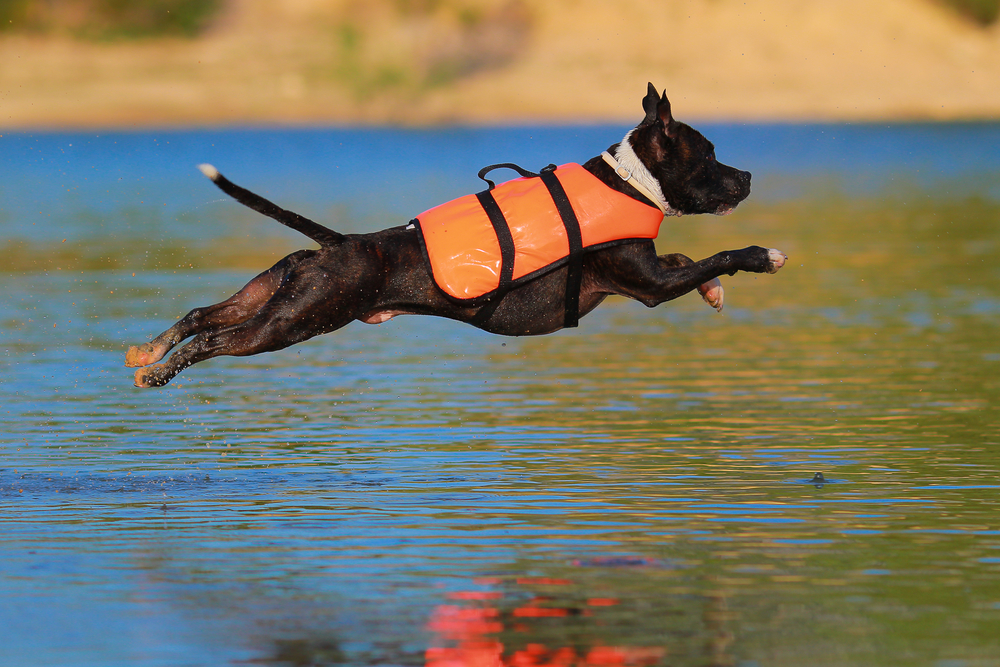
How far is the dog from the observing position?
8750 mm

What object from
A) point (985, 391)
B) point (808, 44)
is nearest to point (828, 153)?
Answer: point (808, 44)

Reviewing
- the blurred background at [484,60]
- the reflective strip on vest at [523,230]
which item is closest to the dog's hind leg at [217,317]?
the reflective strip on vest at [523,230]

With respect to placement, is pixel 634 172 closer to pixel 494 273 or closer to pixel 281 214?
pixel 494 273

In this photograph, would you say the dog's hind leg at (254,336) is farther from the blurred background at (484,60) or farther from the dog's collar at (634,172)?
the blurred background at (484,60)

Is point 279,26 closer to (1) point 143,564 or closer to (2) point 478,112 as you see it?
(2) point 478,112

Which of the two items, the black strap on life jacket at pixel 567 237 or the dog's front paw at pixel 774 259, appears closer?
the black strap on life jacket at pixel 567 237

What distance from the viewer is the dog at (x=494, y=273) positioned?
8750mm

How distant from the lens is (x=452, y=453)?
10.1 metres

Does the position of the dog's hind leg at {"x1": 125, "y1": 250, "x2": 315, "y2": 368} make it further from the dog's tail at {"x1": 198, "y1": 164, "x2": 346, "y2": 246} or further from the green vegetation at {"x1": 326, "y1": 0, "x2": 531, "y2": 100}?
the green vegetation at {"x1": 326, "y1": 0, "x2": 531, "y2": 100}

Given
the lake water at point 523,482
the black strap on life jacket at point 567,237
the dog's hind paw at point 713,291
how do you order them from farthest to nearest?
the dog's hind paw at point 713,291 < the black strap on life jacket at point 567,237 < the lake water at point 523,482

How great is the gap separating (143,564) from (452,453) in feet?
9.46

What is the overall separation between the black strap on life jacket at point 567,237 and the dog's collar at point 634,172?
339 millimetres

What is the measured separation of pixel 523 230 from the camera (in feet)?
29.1

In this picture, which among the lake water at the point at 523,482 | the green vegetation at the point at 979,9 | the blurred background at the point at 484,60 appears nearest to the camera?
the lake water at the point at 523,482
